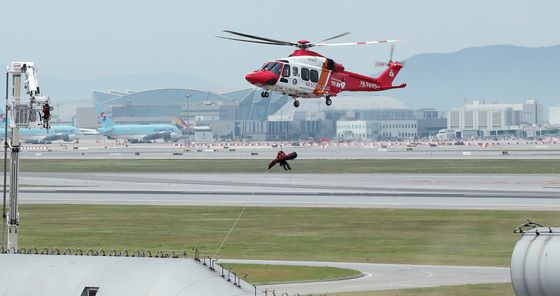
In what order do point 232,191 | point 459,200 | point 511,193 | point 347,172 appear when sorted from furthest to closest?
point 347,172 → point 232,191 → point 511,193 → point 459,200

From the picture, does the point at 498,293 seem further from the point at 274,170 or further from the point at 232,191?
the point at 274,170

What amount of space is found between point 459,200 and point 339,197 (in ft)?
36.2

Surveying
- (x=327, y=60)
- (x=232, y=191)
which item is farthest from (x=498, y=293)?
(x=232, y=191)

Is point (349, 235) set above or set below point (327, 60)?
below

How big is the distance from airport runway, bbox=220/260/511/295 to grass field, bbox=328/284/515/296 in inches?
40.1

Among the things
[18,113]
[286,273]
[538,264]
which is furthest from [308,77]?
[538,264]

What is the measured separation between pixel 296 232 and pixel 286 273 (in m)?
20.4

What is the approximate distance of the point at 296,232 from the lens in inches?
3132

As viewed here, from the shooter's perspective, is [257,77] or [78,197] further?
[78,197]

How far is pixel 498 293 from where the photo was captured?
52656 millimetres

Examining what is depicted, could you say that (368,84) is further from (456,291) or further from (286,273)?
(456,291)

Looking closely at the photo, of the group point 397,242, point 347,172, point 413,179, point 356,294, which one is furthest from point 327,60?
point 347,172

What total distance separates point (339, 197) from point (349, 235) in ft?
110

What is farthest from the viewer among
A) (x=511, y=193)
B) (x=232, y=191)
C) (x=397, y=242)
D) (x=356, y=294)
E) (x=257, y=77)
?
(x=232, y=191)
